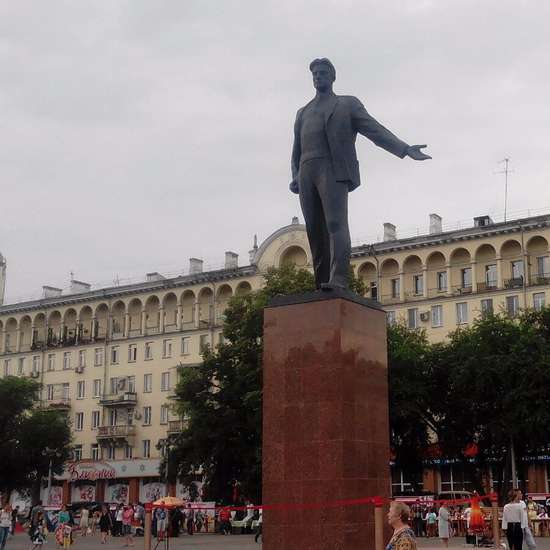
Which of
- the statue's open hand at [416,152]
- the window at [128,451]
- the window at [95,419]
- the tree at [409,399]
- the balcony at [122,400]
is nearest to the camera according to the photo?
the statue's open hand at [416,152]

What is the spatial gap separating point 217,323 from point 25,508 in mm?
22116

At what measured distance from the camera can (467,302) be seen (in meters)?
61.0

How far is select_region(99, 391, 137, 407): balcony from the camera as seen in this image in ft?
238

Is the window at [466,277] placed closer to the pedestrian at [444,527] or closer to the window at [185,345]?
the window at [185,345]

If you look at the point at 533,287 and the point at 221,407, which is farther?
the point at 533,287

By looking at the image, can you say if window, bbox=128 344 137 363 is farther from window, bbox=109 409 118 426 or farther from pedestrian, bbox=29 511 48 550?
pedestrian, bbox=29 511 48 550

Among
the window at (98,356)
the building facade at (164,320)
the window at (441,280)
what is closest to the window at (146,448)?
the building facade at (164,320)

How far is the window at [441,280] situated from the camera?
Result: 62219 mm

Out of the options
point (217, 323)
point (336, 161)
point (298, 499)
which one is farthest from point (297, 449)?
point (217, 323)

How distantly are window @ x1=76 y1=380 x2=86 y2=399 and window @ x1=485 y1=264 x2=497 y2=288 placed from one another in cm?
3448

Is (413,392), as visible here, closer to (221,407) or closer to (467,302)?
(221,407)

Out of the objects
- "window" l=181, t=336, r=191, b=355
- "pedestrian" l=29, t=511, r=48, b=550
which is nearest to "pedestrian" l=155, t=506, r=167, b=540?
"pedestrian" l=29, t=511, r=48, b=550

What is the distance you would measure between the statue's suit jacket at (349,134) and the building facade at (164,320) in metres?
45.1

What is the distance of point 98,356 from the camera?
76.4m
